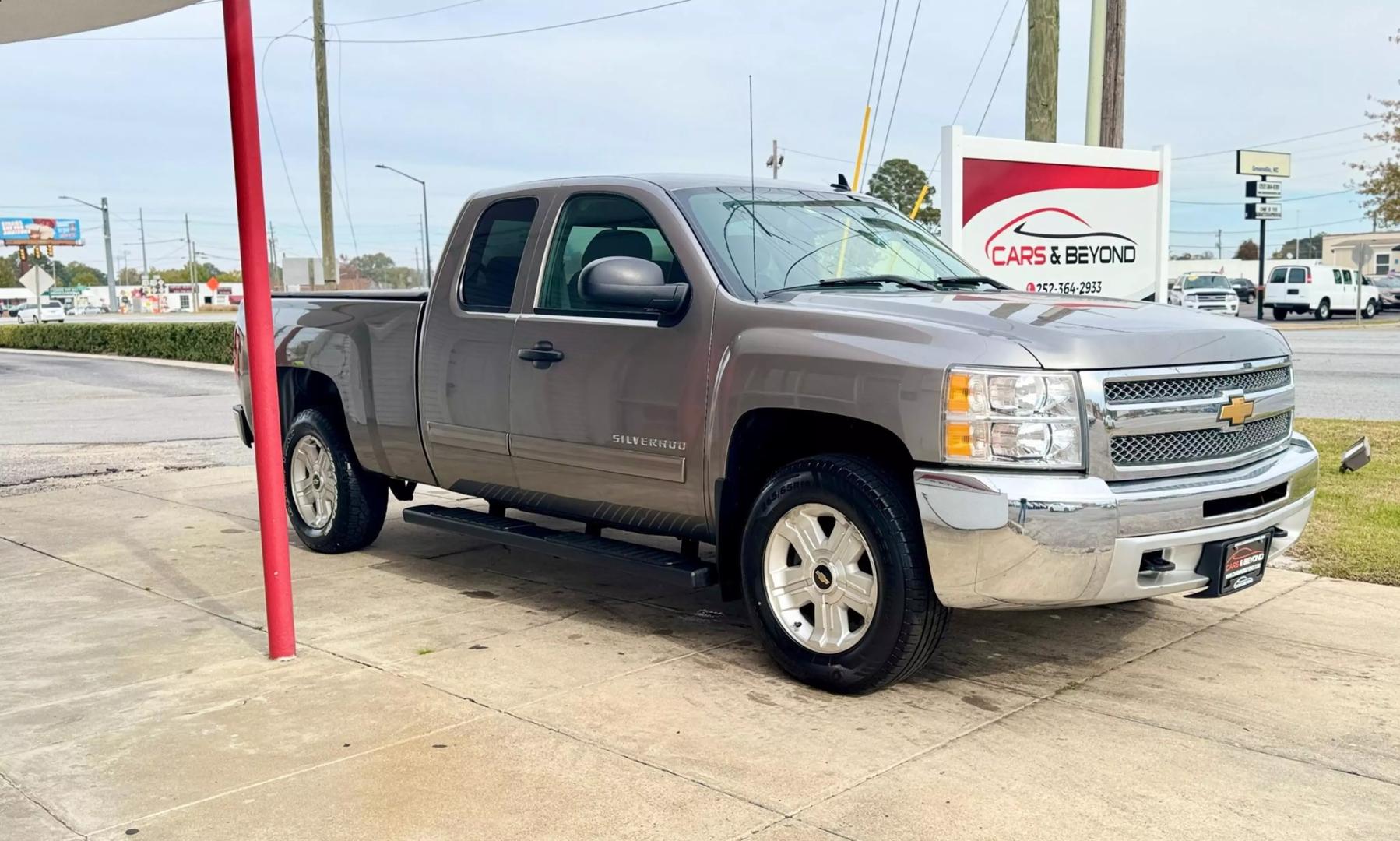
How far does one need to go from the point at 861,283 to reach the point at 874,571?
135 centimetres

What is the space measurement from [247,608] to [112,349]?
35.2 m

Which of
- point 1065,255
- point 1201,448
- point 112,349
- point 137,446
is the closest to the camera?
point 1201,448

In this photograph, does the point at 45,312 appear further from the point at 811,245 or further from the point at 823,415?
the point at 823,415

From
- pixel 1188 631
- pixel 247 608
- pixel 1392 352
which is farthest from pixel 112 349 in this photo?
pixel 1188 631

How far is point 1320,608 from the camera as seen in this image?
5863 mm

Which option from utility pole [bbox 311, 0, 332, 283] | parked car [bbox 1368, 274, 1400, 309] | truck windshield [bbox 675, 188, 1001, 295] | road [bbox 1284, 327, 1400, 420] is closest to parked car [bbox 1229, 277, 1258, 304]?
parked car [bbox 1368, 274, 1400, 309]

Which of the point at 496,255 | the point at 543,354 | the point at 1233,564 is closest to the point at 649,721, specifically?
the point at 543,354

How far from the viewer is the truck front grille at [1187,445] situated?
4.32m

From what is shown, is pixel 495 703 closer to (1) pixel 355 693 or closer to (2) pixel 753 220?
(1) pixel 355 693

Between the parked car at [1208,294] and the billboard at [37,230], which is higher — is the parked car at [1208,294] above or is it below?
below

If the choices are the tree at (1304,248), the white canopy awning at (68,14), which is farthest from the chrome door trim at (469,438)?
the tree at (1304,248)

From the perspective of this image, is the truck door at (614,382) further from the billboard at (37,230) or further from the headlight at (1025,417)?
the billboard at (37,230)

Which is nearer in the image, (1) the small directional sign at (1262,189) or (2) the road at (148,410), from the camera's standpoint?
(2) the road at (148,410)

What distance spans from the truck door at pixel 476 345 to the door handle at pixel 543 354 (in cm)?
13
